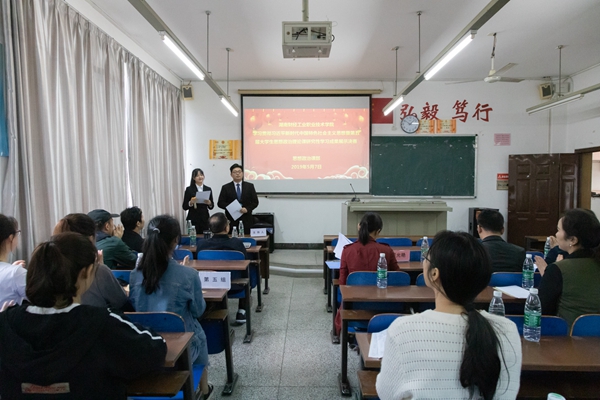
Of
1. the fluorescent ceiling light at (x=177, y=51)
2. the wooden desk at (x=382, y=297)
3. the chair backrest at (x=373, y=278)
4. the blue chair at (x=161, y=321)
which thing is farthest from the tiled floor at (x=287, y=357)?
the fluorescent ceiling light at (x=177, y=51)

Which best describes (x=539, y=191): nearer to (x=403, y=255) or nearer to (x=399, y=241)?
(x=399, y=241)

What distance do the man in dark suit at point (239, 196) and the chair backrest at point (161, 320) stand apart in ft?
11.5

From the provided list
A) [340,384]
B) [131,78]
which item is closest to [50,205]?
[131,78]

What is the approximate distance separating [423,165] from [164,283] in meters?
5.72

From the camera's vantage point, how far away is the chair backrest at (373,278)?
2287 mm

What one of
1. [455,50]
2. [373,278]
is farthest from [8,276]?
[455,50]

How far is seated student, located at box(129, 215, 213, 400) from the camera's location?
5.50 ft

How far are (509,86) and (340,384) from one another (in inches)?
256

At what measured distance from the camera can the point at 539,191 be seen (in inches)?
243

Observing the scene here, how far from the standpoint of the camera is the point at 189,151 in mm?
6480

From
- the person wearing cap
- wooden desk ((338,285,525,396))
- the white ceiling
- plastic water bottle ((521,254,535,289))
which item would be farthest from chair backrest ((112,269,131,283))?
the white ceiling

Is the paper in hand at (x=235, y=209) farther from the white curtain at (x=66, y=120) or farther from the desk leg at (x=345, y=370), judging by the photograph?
the desk leg at (x=345, y=370)

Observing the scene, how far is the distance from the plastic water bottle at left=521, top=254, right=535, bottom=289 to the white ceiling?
289 cm

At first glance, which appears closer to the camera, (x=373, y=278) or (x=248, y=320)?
(x=373, y=278)
